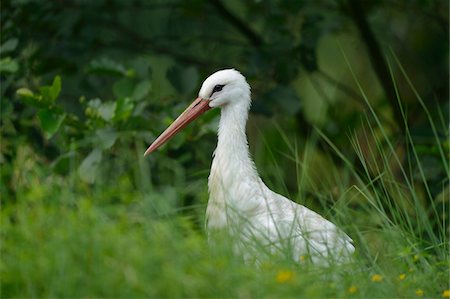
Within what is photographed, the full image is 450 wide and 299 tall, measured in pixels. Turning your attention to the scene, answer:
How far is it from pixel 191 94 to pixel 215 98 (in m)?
0.84

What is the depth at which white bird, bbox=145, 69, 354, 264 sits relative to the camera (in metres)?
4.60

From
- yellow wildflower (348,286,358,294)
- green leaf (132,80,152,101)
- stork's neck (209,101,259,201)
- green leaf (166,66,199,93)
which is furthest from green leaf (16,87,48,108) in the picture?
yellow wildflower (348,286,358,294)

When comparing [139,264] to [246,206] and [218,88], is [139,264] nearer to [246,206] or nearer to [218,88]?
[246,206]

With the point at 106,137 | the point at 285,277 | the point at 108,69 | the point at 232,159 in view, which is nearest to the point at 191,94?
the point at 108,69

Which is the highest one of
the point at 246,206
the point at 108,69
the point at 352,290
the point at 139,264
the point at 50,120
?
the point at 108,69

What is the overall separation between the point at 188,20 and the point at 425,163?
7.56 feet

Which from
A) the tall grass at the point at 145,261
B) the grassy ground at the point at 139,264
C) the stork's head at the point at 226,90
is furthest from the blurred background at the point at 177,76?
the grassy ground at the point at 139,264

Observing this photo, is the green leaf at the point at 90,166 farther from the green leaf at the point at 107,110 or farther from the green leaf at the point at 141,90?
the green leaf at the point at 141,90

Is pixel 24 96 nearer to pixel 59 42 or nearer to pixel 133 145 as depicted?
pixel 133 145

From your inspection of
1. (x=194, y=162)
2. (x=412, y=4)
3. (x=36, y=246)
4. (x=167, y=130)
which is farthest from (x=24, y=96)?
(x=412, y=4)

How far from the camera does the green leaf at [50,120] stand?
6098mm

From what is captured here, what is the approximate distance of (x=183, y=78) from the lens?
700 centimetres

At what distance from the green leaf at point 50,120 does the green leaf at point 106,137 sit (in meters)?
0.21

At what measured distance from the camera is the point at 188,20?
8367 mm
